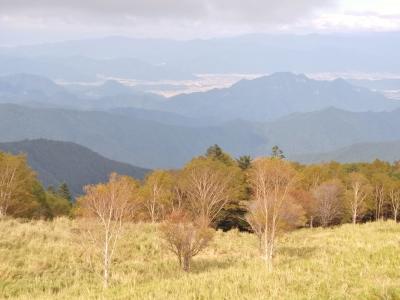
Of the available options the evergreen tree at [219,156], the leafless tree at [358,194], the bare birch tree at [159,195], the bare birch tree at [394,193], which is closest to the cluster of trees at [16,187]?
the bare birch tree at [159,195]

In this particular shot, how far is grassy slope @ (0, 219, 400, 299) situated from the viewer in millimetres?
11452

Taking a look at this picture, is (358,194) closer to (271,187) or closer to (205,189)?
(205,189)

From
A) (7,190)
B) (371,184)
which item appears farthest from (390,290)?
(371,184)

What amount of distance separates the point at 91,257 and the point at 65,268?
2.30 meters

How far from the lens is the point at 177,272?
64.1 ft

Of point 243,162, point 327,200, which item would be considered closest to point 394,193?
point 327,200

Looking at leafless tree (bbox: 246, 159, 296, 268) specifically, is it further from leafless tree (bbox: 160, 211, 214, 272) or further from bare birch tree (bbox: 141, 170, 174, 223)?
bare birch tree (bbox: 141, 170, 174, 223)

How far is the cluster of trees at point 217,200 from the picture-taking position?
20.5 m

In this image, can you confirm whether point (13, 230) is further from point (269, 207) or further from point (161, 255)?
point (269, 207)

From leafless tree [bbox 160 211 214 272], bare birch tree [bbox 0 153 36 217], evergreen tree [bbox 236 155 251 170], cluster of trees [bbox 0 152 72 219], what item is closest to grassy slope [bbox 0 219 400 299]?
leafless tree [bbox 160 211 214 272]

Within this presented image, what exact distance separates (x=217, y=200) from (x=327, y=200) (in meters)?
28.9

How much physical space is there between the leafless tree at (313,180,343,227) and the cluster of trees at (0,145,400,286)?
0.53 ft

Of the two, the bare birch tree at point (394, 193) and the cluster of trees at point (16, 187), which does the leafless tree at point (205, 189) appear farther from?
the bare birch tree at point (394, 193)

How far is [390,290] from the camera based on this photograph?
31.1ft
